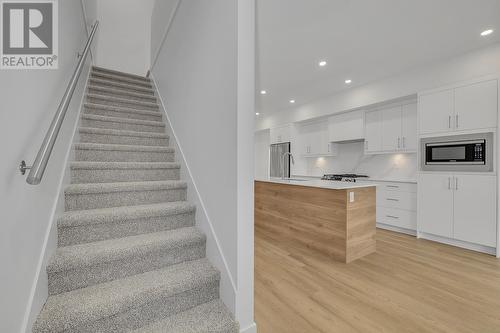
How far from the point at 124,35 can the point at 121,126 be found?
11.8 feet

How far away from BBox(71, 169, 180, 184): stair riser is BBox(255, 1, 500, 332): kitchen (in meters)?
1.36

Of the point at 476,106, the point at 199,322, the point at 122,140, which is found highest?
the point at 476,106

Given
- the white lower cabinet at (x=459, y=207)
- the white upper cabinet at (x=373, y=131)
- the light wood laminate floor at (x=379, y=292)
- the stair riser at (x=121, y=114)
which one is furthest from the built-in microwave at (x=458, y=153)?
the stair riser at (x=121, y=114)

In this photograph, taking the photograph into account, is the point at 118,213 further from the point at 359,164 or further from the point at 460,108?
the point at 359,164

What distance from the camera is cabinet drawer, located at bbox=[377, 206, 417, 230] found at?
140 inches

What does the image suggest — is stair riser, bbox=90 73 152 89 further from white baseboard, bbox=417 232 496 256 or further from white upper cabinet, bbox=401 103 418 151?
white baseboard, bbox=417 232 496 256

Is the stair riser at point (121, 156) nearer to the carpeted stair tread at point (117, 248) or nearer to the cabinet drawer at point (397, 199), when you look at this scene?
the carpeted stair tread at point (117, 248)

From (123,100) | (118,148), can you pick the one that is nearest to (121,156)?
(118,148)

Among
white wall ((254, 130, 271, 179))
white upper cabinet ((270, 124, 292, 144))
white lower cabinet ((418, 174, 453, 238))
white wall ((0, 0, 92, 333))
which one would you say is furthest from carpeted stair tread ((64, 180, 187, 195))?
white wall ((254, 130, 271, 179))

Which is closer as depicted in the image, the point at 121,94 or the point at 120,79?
the point at 121,94

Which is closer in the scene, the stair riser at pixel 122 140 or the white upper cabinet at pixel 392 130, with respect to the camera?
the stair riser at pixel 122 140

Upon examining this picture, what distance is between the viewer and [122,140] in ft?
7.82

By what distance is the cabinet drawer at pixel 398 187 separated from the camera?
11.8 feet

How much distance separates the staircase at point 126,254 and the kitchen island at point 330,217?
1670mm
